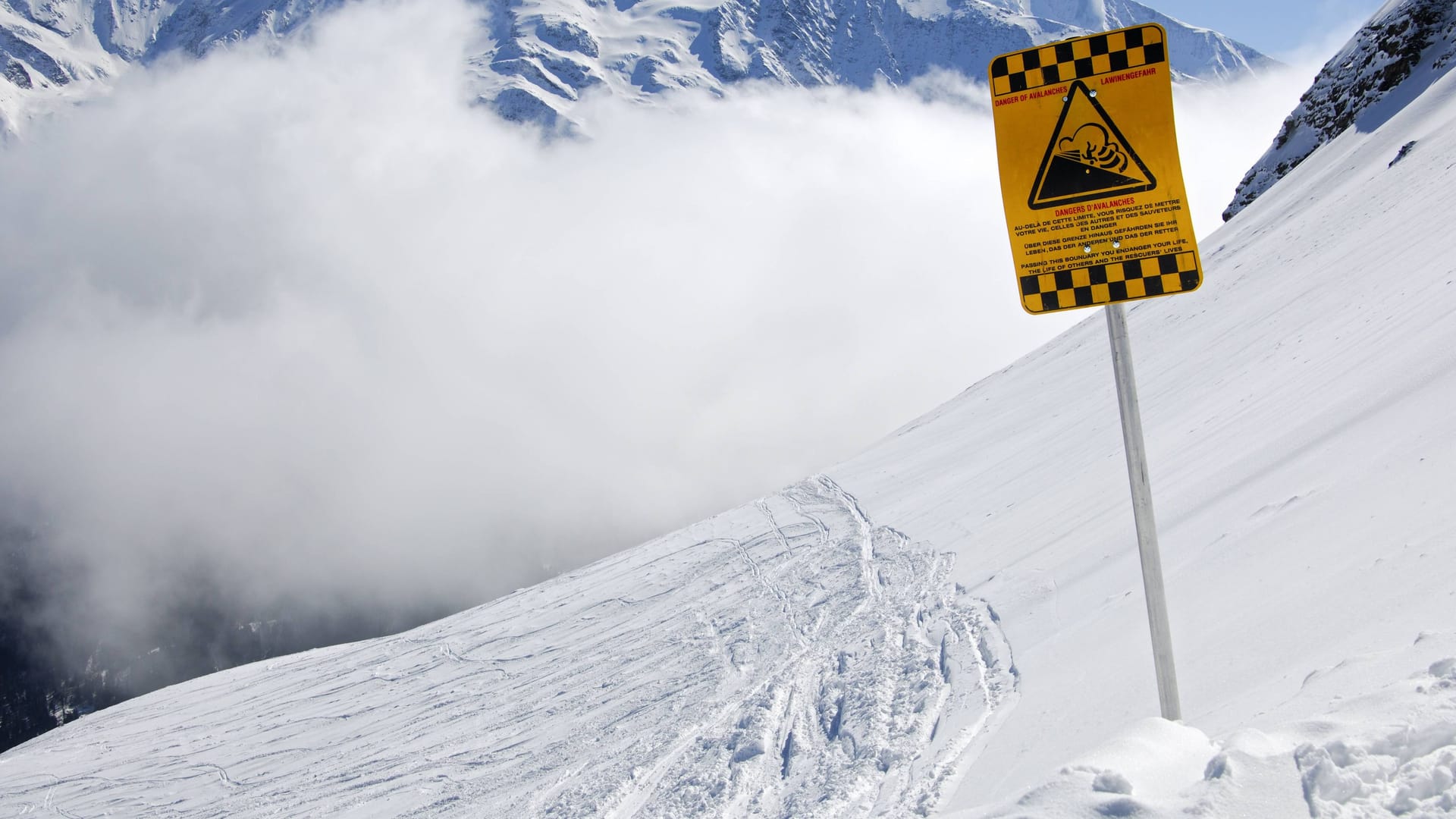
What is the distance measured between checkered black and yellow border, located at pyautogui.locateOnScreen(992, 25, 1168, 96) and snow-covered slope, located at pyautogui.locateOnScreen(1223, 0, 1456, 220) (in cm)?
3383

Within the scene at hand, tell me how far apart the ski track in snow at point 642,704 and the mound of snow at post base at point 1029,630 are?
72 mm

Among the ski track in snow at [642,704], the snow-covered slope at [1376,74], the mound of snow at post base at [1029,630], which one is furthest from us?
the snow-covered slope at [1376,74]

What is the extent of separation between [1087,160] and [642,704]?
10680 mm

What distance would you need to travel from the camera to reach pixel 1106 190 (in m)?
3.81

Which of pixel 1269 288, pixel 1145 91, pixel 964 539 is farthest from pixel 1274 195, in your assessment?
pixel 1145 91

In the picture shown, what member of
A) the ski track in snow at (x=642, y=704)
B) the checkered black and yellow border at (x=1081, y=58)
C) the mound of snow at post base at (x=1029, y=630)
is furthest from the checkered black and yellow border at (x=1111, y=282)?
the ski track in snow at (x=642, y=704)

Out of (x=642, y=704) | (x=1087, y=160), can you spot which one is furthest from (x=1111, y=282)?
(x=642, y=704)

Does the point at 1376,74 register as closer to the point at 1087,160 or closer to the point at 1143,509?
the point at 1087,160

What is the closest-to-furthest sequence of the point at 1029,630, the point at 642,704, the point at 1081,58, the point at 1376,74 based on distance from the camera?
the point at 1081,58 → the point at 1029,630 → the point at 642,704 → the point at 1376,74

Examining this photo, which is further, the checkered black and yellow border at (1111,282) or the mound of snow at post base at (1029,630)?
the mound of snow at post base at (1029,630)

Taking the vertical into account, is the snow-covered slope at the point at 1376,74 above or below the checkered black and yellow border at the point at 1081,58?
above

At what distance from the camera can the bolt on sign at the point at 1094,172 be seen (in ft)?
12.2

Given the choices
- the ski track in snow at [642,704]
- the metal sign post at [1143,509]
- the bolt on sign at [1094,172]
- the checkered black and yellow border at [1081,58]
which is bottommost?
the ski track in snow at [642,704]

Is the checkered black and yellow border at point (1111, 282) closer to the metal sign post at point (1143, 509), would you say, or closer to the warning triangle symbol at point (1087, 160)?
the metal sign post at point (1143, 509)
